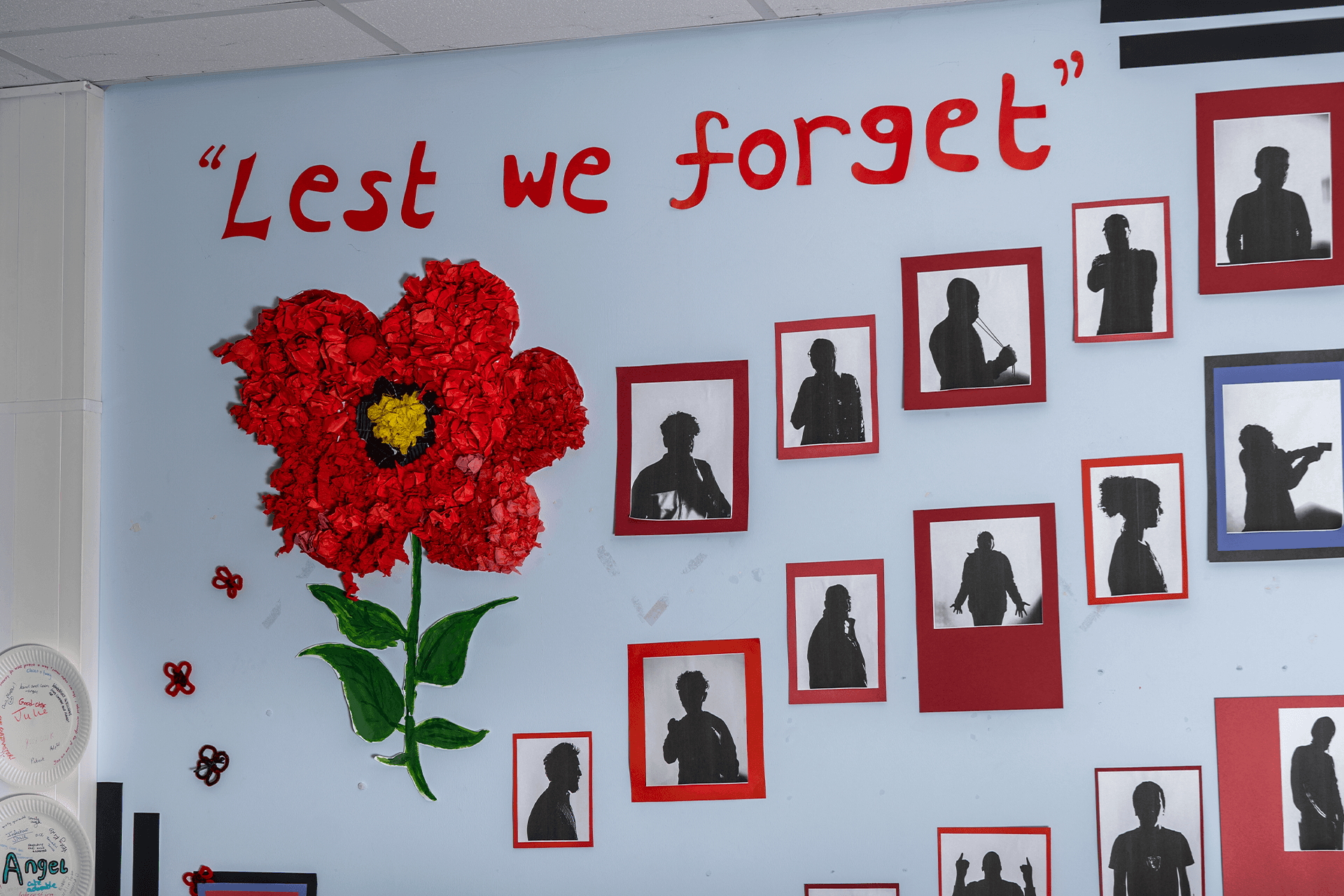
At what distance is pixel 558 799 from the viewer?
5.75 feet

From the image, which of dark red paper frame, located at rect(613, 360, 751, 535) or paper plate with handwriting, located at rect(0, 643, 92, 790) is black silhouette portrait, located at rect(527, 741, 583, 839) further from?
paper plate with handwriting, located at rect(0, 643, 92, 790)

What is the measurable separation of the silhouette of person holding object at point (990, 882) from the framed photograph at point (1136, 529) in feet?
1.41

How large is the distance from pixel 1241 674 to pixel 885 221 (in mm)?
889

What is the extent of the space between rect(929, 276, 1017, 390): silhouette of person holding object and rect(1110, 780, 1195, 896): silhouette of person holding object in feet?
2.20

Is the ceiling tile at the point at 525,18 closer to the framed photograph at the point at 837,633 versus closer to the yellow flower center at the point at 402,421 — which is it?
the yellow flower center at the point at 402,421

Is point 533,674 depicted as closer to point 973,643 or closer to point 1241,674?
point 973,643

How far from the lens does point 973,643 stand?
166cm

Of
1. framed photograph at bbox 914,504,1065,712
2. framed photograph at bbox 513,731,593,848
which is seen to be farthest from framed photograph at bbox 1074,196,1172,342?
framed photograph at bbox 513,731,593,848

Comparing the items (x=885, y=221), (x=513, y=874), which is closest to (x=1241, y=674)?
(x=885, y=221)

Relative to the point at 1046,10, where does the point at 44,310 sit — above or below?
below

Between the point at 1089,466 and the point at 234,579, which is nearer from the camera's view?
the point at 1089,466

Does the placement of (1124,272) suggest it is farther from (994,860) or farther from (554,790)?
(554,790)

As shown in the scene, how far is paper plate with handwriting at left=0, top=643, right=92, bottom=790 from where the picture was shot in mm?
1867

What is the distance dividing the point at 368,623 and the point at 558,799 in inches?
17.3
